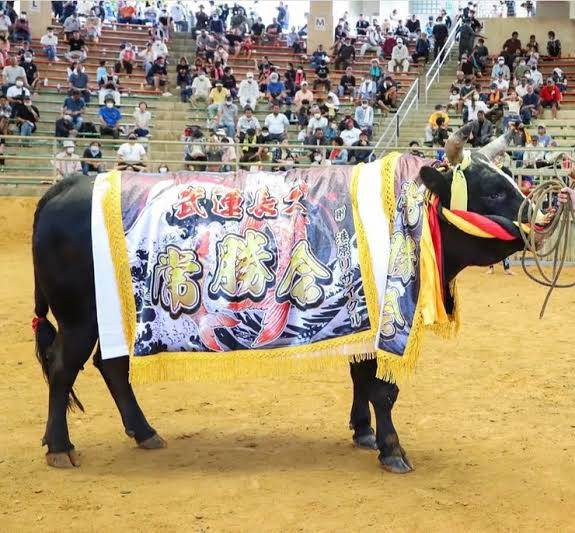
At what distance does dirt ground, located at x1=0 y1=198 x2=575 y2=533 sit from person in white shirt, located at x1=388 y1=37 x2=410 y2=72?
19.8 metres

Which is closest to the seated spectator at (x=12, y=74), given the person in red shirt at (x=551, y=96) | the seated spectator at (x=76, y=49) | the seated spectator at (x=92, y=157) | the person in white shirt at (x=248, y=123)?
the seated spectator at (x=76, y=49)

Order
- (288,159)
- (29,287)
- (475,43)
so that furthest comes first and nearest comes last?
(475,43), (288,159), (29,287)

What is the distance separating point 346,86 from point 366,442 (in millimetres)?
20296

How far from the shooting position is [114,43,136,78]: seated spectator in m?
25.7

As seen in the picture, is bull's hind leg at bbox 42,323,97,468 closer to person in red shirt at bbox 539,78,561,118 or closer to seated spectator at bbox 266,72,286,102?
seated spectator at bbox 266,72,286,102

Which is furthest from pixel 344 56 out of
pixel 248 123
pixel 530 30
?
pixel 248 123

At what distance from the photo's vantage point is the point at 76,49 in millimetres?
25969

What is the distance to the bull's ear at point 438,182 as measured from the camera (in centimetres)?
569

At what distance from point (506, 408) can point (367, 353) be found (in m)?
1.94

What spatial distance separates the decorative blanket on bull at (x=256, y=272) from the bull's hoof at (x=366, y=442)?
2.55 feet

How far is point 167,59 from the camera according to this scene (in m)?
27.2

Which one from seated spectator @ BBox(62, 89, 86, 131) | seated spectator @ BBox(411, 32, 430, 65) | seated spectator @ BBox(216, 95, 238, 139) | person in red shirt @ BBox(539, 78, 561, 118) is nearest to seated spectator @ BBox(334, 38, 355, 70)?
seated spectator @ BBox(411, 32, 430, 65)

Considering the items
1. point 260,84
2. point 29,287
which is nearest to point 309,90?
point 260,84

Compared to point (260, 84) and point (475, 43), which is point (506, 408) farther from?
point (475, 43)
